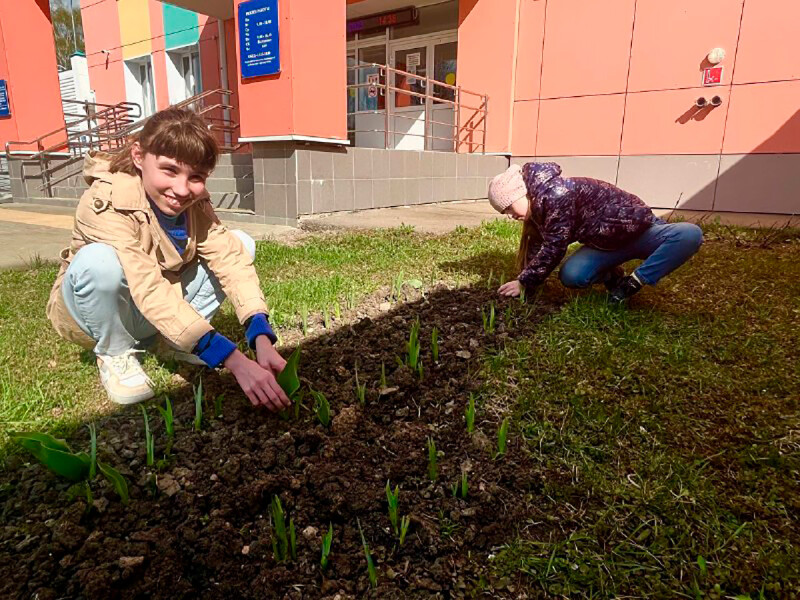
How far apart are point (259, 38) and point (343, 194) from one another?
1845 millimetres

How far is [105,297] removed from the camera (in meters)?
1.85

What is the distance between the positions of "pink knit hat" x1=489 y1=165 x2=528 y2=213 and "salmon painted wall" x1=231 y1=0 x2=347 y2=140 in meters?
3.59

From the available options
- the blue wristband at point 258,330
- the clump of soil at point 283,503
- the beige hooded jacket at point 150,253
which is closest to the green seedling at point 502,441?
the clump of soil at point 283,503

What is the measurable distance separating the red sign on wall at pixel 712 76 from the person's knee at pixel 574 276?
19.5 feet

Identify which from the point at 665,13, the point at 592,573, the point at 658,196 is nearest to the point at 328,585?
the point at 592,573

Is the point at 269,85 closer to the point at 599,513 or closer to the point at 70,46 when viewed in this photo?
the point at 599,513

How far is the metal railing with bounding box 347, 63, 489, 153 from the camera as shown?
27.4 feet

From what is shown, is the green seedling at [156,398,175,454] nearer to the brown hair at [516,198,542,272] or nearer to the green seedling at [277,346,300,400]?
the green seedling at [277,346,300,400]

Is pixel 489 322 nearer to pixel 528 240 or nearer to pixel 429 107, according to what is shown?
pixel 528 240

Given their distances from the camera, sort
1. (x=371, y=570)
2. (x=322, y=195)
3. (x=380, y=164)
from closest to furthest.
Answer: (x=371, y=570)
(x=322, y=195)
(x=380, y=164)

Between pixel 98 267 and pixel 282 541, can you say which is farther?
pixel 98 267

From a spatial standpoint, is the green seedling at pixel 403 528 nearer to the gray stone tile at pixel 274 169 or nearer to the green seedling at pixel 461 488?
the green seedling at pixel 461 488

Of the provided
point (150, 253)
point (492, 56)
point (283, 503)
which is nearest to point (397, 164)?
point (492, 56)

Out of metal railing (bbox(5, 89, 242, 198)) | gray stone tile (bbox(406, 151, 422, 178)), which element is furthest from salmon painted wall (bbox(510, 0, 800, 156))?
metal railing (bbox(5, 89, 242, 198))
